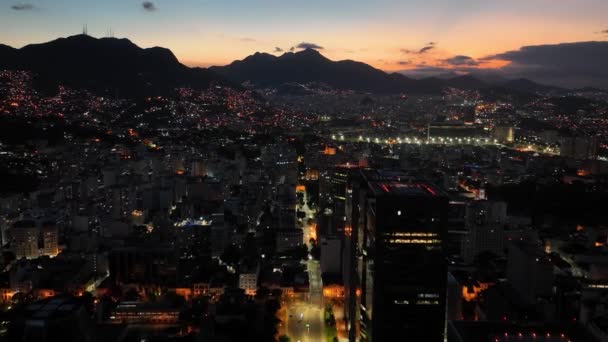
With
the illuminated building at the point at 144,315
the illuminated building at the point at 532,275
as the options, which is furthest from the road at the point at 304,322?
the illuminated building at the point at 532,275

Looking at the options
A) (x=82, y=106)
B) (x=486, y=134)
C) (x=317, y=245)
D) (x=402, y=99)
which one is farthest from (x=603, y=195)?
(x=402, y=99)

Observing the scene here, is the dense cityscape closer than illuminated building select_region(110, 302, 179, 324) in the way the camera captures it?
Yes

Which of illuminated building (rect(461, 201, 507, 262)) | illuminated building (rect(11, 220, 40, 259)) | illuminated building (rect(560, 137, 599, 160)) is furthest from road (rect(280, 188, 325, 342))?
illuminated building (rect(560, 137, 599, 160))

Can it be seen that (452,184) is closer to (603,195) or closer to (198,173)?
(603,195)

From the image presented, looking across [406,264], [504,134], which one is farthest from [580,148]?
[406,264]

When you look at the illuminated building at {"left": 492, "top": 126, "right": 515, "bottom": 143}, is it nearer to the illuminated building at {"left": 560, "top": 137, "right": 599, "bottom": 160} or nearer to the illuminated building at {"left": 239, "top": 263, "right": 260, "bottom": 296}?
the illuminated building at {"left": 560, "top": 137, "right": 599, "bottom": 160}

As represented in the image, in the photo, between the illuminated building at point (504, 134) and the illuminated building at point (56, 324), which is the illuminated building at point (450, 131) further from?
the illuminated building at point (56, 324)
